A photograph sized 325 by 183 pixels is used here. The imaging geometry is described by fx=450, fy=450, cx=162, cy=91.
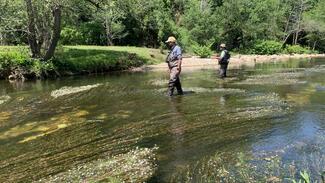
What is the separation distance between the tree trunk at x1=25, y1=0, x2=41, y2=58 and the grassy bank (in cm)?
59

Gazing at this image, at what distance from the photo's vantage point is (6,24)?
3291 cm

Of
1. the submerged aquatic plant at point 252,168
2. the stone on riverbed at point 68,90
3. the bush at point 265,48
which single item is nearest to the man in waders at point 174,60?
the stone on riverbed at point 68,90

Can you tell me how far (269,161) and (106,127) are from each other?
6.23 metres

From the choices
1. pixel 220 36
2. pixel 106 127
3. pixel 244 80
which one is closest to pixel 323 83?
pixel 244 80

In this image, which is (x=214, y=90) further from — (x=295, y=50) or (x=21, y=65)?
(x=295, y=50)

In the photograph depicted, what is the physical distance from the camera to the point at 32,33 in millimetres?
33562

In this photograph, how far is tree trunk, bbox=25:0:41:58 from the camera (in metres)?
32.4

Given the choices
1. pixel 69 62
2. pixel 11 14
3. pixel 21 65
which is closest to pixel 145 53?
pixel 69 62

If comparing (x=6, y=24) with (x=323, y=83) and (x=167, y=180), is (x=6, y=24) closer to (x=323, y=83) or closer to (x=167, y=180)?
(x=323, y=83)

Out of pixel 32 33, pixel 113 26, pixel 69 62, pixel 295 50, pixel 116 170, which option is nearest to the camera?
pixel 116 170

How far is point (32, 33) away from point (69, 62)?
3490 millimetres

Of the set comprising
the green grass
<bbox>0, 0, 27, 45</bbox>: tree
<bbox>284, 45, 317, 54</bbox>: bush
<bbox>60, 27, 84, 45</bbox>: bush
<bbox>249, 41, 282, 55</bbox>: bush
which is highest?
<bbox>0, 0, 27, 45</bbox>: tree

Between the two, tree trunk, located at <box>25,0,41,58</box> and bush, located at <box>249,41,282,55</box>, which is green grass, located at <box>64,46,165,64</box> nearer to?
tree trunk, located at <box>25,0,41,58</box>

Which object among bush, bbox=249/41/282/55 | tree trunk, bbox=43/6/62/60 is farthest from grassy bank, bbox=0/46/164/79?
bush, bbox=249/41/282/55
